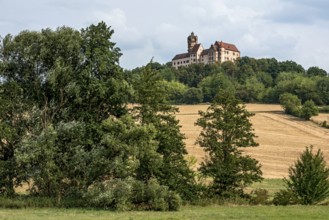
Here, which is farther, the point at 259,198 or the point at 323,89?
the point at 323,89

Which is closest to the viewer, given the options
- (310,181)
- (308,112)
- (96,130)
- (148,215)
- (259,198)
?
(148,215)

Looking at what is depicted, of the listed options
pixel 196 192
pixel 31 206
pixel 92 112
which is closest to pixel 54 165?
pixel 31 206

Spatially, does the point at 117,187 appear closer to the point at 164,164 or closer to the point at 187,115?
the point at 164,164

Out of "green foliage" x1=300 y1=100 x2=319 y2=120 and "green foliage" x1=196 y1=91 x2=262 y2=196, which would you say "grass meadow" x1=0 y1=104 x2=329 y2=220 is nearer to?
"green foliage" x1=300 y1=100 x2=319 y2=120

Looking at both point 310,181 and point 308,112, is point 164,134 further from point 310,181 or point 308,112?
point 308,112

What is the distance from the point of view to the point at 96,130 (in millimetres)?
33688

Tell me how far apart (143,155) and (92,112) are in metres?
5.86

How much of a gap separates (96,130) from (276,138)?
6143 centimetres

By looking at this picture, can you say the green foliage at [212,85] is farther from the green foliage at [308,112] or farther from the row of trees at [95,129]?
the row of trees at [95,129]

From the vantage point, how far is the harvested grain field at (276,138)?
69.7 m

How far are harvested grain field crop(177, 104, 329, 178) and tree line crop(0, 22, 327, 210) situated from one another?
25639mm

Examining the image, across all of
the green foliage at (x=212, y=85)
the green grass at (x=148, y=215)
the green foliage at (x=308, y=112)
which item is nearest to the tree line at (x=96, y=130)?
the green grass at (x=148, y=215)

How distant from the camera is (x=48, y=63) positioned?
35281 mm

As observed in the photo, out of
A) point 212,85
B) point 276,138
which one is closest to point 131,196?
point 276,138
